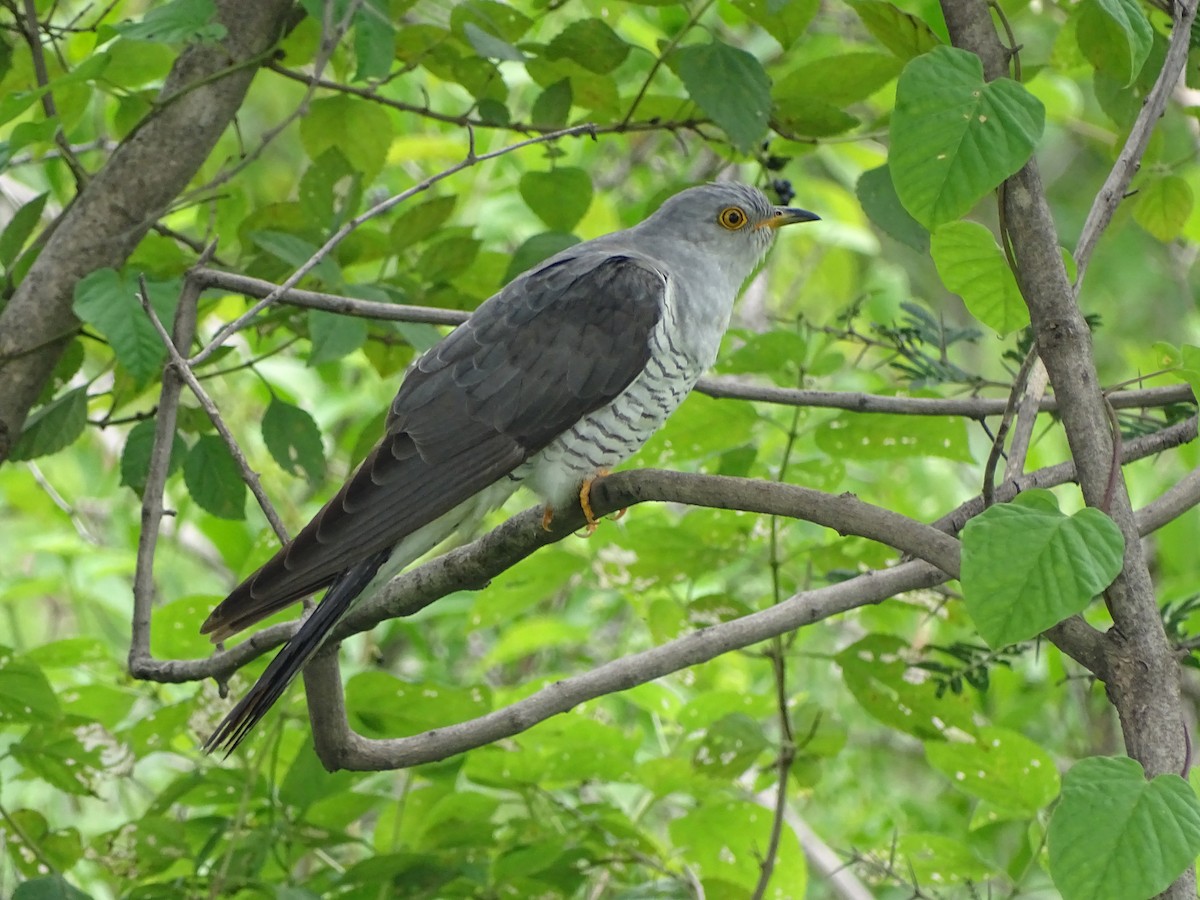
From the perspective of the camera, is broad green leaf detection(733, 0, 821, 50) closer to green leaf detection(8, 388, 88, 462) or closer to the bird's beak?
the bird's beak

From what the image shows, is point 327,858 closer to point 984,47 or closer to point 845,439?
point 845,439

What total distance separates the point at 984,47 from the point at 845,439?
0.87 m

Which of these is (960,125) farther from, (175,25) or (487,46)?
(175,25)

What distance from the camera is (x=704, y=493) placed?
1550 millimetres

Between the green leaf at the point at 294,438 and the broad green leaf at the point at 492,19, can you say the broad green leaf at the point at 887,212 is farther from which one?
the green leaf at the point at 294,438

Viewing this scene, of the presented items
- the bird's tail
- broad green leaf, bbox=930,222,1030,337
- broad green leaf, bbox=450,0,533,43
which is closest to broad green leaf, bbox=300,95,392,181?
broad green leaf, bbox=450,0,533,43

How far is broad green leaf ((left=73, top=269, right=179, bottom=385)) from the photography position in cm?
191

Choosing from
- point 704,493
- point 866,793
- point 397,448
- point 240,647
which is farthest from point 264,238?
point 866,793

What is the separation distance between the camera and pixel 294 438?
7.53 ft

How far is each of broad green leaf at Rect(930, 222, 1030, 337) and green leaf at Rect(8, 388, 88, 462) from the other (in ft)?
4.97

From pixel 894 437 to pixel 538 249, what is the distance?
0.75 metres

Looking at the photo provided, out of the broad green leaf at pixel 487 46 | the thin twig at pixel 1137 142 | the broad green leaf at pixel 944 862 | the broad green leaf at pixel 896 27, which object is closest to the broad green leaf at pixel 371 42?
the broad green leaf at pixel 487 46

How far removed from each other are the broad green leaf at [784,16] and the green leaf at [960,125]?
796 mm

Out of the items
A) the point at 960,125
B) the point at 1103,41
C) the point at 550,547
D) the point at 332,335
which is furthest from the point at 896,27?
the point at 550,547
